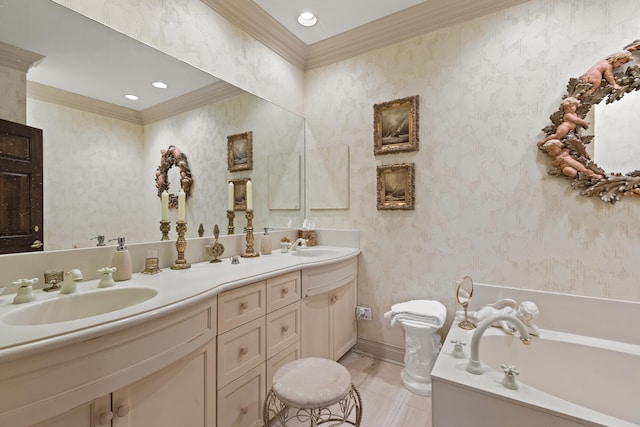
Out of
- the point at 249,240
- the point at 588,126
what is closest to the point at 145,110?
the point at 249,240

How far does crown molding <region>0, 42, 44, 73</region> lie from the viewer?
1.07m

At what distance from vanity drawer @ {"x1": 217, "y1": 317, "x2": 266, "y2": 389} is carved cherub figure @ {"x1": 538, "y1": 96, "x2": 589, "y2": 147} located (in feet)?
6.81

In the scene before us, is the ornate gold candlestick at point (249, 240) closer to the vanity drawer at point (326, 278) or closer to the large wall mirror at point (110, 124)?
the large wall mirror at point (110, 124)

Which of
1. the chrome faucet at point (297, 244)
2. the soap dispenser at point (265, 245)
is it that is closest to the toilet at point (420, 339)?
the chrome faucet at point (297, 244)

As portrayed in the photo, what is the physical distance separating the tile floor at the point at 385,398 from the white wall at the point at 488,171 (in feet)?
0.75

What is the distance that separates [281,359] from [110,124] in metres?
1.56

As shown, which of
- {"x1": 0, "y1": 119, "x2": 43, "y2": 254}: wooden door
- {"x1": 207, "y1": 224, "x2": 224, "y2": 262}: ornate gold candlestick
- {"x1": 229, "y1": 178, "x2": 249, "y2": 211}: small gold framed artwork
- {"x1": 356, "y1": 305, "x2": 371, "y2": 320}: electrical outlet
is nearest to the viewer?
{"x1": 0, "y1": 119, "x2": 43, "y2": 254}: wooden door

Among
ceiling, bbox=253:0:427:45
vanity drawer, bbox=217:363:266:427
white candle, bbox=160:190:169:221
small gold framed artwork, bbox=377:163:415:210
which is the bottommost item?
vanity drawer, bbox=217:363:266:427

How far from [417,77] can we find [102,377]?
2496 mm

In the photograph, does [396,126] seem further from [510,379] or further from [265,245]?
[510,379]

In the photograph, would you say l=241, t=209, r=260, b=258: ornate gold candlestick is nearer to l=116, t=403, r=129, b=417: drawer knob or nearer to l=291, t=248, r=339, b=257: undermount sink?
l=291, t=248, r=339, b=257: undermount sink

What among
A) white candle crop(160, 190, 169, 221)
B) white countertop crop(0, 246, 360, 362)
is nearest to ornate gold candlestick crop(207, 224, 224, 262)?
white countertop crop(0, 246, 360, 362)

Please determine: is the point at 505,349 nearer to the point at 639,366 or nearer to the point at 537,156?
the point at 639,366

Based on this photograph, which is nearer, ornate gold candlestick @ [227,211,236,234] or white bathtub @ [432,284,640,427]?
white bathtub @ [432,284,640,427]
